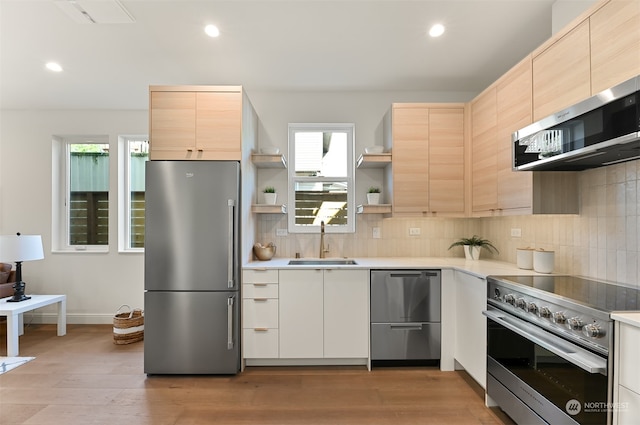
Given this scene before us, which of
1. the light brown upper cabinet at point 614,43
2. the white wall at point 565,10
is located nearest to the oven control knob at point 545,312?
the light brown upper cabinet at point 614,43

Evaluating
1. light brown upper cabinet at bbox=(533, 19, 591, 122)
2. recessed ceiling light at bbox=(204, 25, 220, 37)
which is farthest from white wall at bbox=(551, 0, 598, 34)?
recessed ceiling light at bbox=(204, 25, 220, 37)

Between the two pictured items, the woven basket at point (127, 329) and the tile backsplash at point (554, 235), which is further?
the woven basket at point (127, 329)

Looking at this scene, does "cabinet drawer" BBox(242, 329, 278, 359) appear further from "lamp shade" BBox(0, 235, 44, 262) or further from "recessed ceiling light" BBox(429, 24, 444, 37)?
"recessed ceiling light" BBox(429, 24, 444, 37)

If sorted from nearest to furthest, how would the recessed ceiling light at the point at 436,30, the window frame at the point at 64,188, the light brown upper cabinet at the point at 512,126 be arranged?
1. the light brown upper cabinet at the point at 512,126
2. the recessed ceiling light at the point at 436,30
3. the window frame at the point at 64,188

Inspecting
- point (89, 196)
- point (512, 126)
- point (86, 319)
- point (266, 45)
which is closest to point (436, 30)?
point (512, 126)

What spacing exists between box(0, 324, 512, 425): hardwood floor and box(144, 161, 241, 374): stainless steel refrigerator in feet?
0.75

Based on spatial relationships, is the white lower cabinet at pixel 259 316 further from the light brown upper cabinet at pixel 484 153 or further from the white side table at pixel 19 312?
the white side table at pixel 19 312

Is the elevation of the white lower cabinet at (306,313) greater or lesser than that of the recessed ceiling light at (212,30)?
lesser

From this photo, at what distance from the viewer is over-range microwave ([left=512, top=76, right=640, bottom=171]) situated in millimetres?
1430

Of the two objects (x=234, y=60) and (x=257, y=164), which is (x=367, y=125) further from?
(x=234, y=60)

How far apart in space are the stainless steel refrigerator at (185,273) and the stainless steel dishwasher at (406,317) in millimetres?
1271

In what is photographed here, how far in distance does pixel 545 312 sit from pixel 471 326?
93 cm

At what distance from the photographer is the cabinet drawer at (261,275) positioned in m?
2.89

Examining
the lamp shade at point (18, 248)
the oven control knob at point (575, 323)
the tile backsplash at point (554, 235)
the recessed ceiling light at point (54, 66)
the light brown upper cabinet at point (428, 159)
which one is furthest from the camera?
the lamp shade at point (18, 248)
